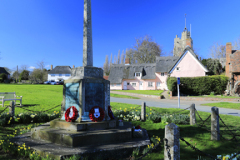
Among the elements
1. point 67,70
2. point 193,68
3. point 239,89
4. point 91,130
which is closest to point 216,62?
point 193,68

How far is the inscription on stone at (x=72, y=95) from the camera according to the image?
238 inches

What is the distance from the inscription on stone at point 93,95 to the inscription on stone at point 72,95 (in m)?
0.38

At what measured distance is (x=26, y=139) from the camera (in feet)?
18.6

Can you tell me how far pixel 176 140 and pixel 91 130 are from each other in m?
3.25

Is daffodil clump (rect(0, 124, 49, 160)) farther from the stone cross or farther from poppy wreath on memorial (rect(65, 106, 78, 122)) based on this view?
the stone cross

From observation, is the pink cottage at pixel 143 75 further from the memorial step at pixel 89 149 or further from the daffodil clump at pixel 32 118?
the memorial step at pixel 89 149

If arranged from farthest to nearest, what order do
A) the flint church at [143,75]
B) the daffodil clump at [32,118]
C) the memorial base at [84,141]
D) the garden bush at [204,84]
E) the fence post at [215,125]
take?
the flint church at [143,75] → the garden bush at [204,84] → the daffodil clump at [32,118] → the fence post at [215,125] → the memorial base at [84,141]

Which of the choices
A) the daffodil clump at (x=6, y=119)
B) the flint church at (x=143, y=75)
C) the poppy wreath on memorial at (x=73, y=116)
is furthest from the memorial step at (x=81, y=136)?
the flint church at (x=143, y=75)

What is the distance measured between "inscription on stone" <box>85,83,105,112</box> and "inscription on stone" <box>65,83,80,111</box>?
1.23 ft

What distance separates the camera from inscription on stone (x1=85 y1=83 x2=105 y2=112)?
602 cm

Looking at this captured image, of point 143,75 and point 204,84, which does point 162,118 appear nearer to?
point 204,84

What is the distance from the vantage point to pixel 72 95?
20.2 ft

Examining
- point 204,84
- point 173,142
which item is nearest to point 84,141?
point 173,142

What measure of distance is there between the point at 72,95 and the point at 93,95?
82 cm
